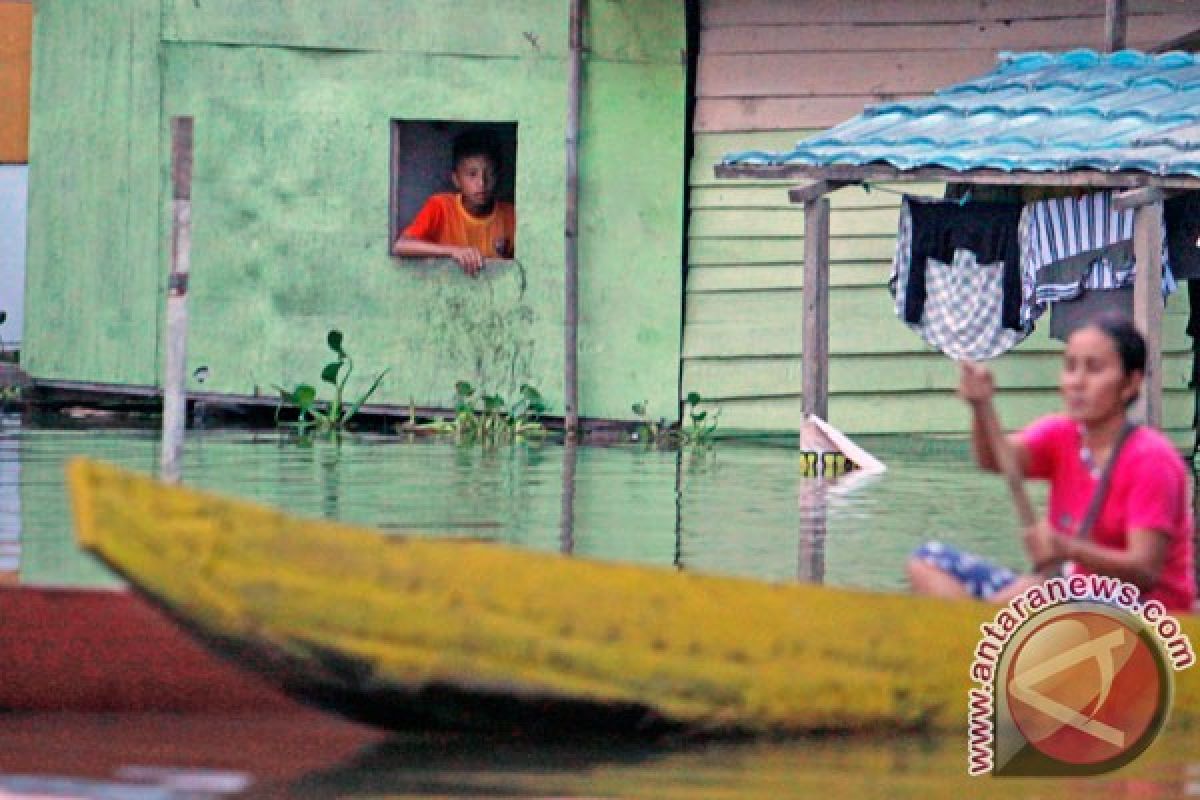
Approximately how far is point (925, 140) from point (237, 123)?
6008mm

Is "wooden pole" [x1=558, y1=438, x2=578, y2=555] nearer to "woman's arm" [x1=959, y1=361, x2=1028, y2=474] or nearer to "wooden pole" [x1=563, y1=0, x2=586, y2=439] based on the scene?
"wooden pole" [x1=563, y1=0, x2=586, y2=439]

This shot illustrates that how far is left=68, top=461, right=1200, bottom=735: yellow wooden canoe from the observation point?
20.7 feet

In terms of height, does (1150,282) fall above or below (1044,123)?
below

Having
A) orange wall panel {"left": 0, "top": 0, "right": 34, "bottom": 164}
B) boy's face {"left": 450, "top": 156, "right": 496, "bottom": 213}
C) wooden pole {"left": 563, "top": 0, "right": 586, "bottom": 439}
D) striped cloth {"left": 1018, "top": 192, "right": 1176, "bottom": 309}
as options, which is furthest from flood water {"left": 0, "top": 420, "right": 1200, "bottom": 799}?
orange wall panel {"left": 0, "top": 0, "right": 34, "bottom": 164}

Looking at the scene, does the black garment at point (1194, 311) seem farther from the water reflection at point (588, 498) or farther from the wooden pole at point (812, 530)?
the wooden pole at point (812, 530)

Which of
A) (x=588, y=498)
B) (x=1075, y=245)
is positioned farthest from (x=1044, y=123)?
(x=588, y=498)

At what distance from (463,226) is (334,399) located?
151 centimetres

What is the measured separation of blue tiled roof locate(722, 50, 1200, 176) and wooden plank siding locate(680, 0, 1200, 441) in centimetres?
102

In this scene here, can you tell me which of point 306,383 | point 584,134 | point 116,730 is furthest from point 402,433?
point 116,730

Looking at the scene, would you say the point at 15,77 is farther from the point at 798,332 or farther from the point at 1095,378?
the point at 1095,378

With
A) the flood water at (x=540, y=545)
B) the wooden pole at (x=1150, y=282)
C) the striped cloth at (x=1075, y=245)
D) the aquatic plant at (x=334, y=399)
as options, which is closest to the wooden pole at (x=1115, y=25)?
the striped cloth at (x=1075, y=245)

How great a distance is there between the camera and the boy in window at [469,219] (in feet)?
57.9

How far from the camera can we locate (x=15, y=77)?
1909cm

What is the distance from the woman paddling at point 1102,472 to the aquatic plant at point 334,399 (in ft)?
36.4
